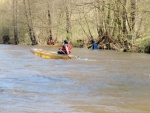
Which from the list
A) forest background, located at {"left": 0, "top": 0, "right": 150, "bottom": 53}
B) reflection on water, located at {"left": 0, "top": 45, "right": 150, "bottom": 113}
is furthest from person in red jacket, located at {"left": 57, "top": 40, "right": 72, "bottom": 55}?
reflection on water, located at {"left": 0, "top": 45, "right": 150, "bottom": 113}

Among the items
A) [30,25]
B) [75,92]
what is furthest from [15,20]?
[75,92]

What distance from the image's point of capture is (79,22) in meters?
41.3

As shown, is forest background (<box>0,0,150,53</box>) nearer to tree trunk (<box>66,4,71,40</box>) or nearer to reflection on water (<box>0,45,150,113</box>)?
tree trunk (<box>66,4,71,40</box>)

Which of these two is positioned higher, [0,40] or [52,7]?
[52,7]

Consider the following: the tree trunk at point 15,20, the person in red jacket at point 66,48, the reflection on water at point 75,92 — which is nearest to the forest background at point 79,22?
the tree trunk at point 15,20

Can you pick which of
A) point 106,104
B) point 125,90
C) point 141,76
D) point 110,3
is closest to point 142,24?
point 110,3

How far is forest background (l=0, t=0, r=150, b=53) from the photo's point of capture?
31.0 m

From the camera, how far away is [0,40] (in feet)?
207

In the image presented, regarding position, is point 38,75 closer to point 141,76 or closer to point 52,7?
point 141,76

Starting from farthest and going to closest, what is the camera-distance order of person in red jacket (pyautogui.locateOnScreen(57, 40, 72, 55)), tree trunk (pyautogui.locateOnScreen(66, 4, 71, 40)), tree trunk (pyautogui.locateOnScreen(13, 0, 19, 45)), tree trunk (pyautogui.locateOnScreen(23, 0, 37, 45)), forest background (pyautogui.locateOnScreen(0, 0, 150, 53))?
tree trunk (pyautogui.locateOnScreen(13, 0, 19, 45)), tree trunk (pyautogui.locateOnScreen(23, 0, 37, 45)), tree trunk (pyautogui.locateOnScreen(66, 4, 71, 40)), forest background (pyautogui.locateOnScreen(0, 0, 150, 53)), person in red jacket (pyautogui.locateOnScreen(57, 40, 72, 55))

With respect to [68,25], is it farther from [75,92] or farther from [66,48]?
[75,92]

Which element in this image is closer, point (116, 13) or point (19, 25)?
point (116, 13)

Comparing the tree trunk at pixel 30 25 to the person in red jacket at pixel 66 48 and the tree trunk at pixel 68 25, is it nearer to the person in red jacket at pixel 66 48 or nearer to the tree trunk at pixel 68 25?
the tree trunk at pixel 68 25

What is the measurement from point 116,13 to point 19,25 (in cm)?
2666
